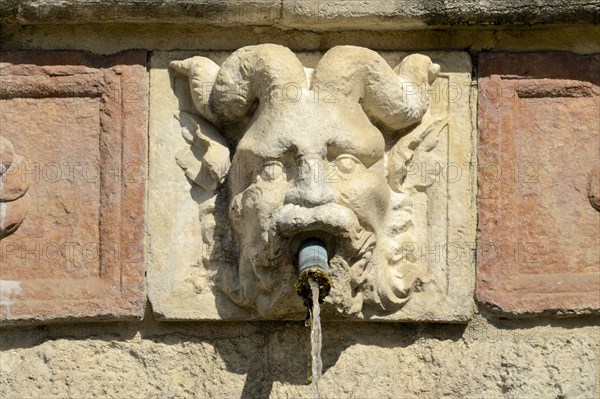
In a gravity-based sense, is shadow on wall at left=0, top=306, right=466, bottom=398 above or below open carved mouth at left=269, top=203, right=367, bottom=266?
below

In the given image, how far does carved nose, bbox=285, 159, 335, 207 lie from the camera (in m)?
4.04

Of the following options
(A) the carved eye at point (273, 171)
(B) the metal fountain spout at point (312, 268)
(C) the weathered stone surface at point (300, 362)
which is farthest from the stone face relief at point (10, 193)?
Answer: (B) the metal fountain spout at point (312, 268)

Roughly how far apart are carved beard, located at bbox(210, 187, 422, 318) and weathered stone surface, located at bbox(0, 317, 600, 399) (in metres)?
0.11

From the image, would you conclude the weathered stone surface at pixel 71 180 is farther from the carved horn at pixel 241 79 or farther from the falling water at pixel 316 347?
the falling water at pixel 316 347

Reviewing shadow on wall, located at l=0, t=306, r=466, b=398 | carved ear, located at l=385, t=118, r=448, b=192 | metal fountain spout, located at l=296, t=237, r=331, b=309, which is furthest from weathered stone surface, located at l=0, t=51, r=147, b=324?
carved ear, located at l=385, t=118, r=448, b=192

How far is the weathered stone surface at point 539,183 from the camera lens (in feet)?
14.0

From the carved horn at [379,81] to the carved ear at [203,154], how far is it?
328 millimetres

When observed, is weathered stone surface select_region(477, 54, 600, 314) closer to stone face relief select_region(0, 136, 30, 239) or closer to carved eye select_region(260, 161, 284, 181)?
carved eye select_region(260, 161, 284, 181)

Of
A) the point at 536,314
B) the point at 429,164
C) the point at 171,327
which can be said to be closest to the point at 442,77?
the point at 429,164

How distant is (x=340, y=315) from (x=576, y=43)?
1017 mm

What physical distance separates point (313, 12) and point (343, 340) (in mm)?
900

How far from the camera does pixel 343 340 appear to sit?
4285 mm

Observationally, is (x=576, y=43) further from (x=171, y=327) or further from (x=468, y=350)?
(x=171, y=327)

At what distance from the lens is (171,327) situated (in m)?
4.30
